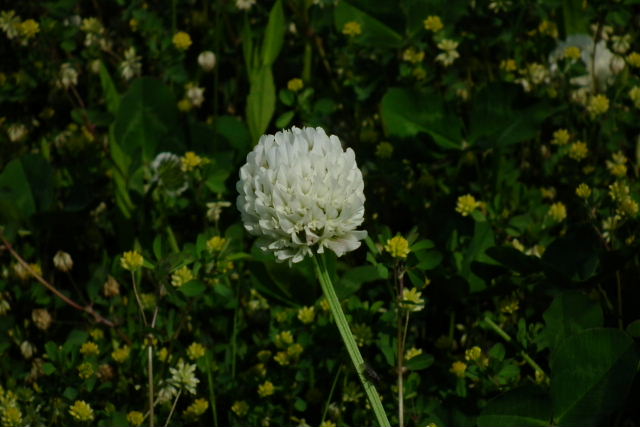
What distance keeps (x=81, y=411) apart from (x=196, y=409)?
232 mm

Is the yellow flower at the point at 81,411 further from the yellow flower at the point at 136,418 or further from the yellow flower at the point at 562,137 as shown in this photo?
the yellow flower at the point at 562,137

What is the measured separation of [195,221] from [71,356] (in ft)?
2.12

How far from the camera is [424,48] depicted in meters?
2.38

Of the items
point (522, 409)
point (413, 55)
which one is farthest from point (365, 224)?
point (522, 409)

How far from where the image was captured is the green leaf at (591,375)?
145 cm

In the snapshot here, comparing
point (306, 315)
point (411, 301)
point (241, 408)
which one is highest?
point (411, 301)

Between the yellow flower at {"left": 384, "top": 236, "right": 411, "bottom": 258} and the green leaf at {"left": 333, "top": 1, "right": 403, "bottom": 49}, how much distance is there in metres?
1.04

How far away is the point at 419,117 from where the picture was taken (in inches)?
87.5

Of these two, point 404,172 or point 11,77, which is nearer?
point 404,172

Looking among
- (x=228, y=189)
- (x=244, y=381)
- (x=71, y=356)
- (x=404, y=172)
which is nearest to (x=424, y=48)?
(x=404, y=172)

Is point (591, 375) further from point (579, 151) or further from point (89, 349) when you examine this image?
point (89, 349)

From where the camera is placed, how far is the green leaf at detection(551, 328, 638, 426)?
1.45 m

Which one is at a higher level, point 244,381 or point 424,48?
point 424,48

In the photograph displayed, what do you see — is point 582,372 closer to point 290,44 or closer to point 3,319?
point 3,319
